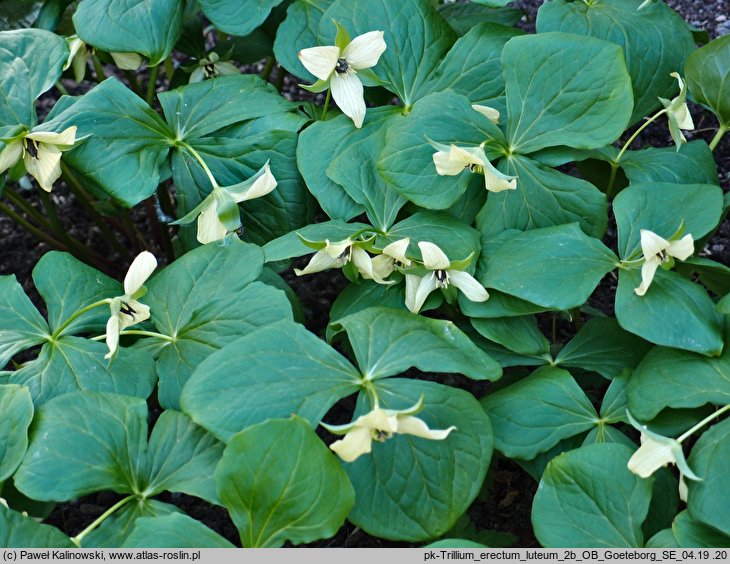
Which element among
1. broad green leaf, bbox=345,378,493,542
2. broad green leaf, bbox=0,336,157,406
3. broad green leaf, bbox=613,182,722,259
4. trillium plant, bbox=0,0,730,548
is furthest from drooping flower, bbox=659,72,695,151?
broad green leaf, bbox=0,336,157,406

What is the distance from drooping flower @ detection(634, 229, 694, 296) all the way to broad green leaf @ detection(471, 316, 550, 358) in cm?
20

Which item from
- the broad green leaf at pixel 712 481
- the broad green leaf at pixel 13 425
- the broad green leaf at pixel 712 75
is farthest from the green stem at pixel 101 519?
the broad green leaf at pixel 712 75

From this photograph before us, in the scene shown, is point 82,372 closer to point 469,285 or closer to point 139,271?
point 139,271

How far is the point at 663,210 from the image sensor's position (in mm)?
1362

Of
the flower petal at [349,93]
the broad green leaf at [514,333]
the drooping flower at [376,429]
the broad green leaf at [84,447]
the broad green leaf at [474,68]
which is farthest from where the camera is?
the broad green leaf at [474,68]

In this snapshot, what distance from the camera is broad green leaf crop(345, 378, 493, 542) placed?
1.16m

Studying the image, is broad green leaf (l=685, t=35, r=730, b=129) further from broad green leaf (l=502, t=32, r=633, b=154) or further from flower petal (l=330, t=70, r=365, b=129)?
flower petal (l=330, t=70, r=365, b=129)

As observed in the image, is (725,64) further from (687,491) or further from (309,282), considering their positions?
(309,282)

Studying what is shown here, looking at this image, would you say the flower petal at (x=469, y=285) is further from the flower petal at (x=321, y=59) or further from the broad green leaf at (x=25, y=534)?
the broad green leaf at (x=25, y=534)

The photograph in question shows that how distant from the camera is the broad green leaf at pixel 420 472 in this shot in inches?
45.6

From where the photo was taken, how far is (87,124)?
150 cm

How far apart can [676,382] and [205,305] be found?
0.78 metres

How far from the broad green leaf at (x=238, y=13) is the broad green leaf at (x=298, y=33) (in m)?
0.06
